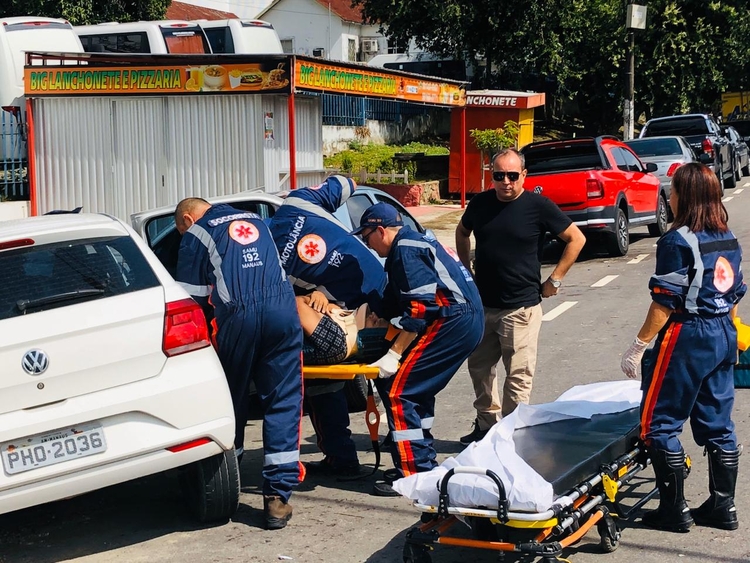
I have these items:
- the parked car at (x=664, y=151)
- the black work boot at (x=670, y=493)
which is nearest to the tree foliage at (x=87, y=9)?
the parked car at (x=664, y=151)

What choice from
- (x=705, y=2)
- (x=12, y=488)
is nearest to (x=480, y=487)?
(x=12, y=488)

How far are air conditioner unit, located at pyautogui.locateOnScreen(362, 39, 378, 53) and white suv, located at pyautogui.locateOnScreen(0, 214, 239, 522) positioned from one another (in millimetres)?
49122

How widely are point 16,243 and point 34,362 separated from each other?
25.8 inches

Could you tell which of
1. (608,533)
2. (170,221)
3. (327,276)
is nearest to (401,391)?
(327,276)

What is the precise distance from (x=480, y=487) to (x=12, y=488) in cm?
205

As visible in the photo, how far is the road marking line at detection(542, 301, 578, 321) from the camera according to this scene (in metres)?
10.6

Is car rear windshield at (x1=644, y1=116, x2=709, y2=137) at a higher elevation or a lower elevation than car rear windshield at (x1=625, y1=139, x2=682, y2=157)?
higher

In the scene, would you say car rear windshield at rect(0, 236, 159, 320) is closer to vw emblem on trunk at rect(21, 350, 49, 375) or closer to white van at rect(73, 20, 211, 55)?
vw emblem on trunk at rect(21, 350, 49, 375)

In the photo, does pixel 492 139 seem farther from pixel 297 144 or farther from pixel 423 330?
pixel 423 330

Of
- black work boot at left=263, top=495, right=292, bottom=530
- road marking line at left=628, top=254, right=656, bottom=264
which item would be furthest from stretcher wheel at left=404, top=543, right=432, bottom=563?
road marking line at left=628, top=254, right=656, bottom=264

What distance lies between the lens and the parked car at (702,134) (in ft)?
76.2

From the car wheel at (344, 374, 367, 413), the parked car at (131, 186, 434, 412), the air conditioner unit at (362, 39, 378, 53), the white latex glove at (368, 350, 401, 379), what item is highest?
the air conditioner unit at (362, 39, 378, 53)

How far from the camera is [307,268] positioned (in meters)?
5.84

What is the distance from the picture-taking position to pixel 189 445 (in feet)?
15.7
